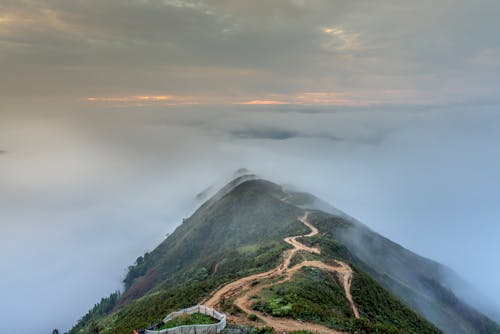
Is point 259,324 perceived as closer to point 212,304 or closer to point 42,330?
point 212,304

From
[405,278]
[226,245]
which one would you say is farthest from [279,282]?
[405,278]

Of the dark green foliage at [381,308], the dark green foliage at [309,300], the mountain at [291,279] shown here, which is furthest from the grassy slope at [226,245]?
the dark green foliage at [381,308]

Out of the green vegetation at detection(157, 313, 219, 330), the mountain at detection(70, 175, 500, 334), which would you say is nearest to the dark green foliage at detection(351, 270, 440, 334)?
the mountain at detection(70, 175, 500, 334)

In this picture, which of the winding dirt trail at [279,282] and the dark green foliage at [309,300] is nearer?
the winding dirt trail at [279,282]

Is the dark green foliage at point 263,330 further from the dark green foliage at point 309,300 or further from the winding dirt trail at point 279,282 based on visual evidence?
the dark green foliage at point 309,300

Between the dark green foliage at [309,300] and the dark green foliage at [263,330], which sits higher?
the dark green foliage at [263,330]

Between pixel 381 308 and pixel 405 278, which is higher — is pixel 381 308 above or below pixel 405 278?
above

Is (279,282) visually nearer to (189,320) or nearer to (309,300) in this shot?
(309,300)

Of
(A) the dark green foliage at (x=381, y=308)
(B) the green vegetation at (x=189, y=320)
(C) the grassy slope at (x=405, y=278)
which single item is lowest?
(C) the grassy slope at (x=405, y=278)

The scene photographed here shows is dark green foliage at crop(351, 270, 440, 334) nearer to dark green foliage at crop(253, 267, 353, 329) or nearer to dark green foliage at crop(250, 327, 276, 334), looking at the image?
dark green foliage at crop(253, 267, 353, 329)
